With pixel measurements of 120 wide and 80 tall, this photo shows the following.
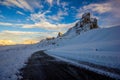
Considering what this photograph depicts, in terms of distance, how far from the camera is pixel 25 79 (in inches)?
319

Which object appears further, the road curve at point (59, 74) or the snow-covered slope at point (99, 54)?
the snow-covered slope at point (99, 54)

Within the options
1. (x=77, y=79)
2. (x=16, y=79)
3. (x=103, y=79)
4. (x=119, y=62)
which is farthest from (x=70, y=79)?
(x=119, y=62)

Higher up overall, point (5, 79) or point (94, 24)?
point (94, 24)

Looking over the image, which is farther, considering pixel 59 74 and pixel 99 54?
pixel 99 54

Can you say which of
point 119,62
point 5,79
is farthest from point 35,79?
point 119,62

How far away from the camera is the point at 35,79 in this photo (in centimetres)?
817

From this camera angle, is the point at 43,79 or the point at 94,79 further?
the point at 43,79

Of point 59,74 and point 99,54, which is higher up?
point 99,54

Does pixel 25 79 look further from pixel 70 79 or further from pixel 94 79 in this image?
pixel 94 79

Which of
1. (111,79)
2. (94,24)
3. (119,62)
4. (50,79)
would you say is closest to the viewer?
(111,79)

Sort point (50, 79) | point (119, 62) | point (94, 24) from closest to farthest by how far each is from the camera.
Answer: point (50, 79), point (119, 62), point (94, 24)

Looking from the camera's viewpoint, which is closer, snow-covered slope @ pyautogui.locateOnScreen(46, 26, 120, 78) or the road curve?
the road curve

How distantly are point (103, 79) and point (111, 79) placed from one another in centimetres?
42

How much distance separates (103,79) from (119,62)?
19.2 ft
